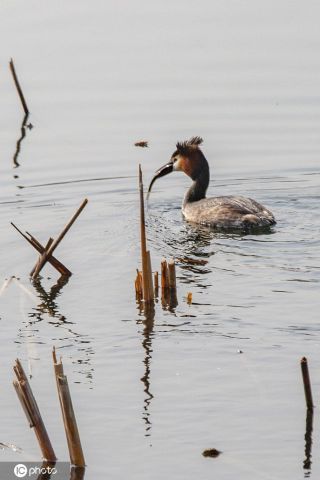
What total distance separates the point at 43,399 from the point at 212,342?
5.96ft

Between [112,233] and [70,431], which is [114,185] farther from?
[70,431]

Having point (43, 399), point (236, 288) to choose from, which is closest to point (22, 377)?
point (43, 399)

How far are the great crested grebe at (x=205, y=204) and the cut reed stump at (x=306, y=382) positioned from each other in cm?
631

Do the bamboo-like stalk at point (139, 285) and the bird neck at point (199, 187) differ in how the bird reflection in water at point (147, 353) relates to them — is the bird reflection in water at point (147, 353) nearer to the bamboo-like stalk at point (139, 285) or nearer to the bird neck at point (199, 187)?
the bamboo-like stalk at point (139, 285)

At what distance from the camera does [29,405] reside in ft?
24.6

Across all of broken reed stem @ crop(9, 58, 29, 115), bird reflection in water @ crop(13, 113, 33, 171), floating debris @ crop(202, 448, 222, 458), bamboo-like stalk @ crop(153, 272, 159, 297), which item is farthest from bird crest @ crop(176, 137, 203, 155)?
floating debris @ crop(202, 448, 222, 458)

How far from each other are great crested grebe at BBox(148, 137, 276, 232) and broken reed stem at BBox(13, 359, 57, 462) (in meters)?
7.39

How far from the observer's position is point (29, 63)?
22484mm

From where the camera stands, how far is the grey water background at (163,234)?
28.3ft

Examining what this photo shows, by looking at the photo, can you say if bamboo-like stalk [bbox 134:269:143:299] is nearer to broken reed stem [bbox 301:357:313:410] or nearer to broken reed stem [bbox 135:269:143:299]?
broken reed stem [bbox 135:269:143:299]

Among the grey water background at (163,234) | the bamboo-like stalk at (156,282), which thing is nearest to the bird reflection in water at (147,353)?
the grey water background at (163,234)

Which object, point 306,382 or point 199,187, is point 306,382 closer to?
point 306,382

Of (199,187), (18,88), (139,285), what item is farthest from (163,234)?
(18,88)

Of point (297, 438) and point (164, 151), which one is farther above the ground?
point (164, 151)
